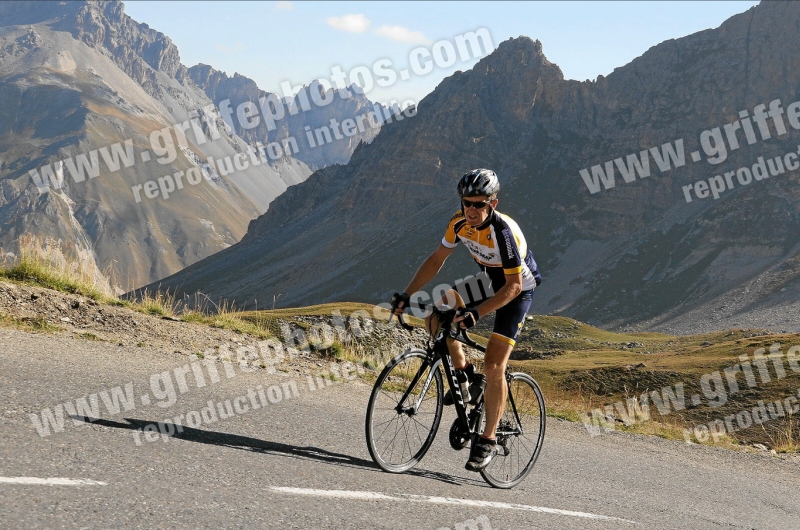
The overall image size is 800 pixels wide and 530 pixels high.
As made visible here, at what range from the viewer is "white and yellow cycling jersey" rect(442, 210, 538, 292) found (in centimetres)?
648

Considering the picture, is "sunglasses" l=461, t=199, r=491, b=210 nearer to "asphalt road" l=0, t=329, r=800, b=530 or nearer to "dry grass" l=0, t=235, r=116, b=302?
"asphalt road" l=0, t=329, r=800, b=530

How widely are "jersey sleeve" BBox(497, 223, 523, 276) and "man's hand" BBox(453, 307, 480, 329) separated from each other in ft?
1.62

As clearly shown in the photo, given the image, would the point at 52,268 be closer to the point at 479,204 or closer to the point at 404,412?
the point at 404,412

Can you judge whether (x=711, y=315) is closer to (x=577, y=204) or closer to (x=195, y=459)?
(x=577, y=204)

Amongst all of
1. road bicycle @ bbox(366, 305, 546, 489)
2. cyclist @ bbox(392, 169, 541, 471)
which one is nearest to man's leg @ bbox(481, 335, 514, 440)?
cyclist @ bbox(392, 169, 541, 471)

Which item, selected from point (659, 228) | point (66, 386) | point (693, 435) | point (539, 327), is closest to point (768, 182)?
point (659, 228)

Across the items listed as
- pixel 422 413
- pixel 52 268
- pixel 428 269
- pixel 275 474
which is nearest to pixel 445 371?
pixel 422 413

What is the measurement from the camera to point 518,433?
735cm

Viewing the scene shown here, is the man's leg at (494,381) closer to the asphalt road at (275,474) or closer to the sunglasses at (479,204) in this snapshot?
the asphalt road at (275,474)

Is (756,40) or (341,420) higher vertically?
(756,40)

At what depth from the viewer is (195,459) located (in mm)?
5449

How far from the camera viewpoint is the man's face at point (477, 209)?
643 cm

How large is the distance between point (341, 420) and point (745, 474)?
6205 millimetres

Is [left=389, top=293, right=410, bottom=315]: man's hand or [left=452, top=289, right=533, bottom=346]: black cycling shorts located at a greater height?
[left=389, top=293, right=410, bottom=315]: man's hand
